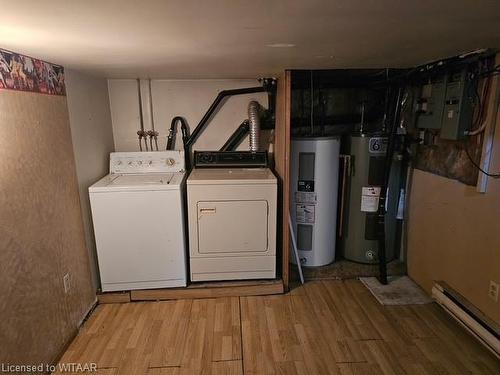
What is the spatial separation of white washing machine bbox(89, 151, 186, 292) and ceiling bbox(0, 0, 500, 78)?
87cm

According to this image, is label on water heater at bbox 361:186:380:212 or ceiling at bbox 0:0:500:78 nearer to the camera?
ceiling at bbox 0:0:500:78

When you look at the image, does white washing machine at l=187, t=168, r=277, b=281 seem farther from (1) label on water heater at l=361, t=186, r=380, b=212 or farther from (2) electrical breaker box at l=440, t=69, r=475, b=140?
(2) electrical breaker box at l=440, t=69, r=475, b=140

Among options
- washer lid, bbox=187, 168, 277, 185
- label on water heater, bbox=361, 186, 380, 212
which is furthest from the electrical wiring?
washer lid, bbox=187, 168, 277, 185

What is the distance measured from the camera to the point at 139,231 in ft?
7.63

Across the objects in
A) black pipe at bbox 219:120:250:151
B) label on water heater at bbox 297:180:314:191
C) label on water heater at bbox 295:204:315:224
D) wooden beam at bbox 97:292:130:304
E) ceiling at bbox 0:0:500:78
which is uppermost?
→ ceiling at bbox 0:0:500:78

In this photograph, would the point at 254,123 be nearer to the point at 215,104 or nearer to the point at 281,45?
the point at 215,104

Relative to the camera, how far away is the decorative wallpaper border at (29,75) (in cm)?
149

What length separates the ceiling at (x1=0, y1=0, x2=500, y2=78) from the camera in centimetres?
92

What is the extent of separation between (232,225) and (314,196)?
0.79m

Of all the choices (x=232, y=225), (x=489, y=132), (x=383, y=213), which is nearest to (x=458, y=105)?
(x=489, y=132)

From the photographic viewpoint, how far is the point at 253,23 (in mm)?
1090

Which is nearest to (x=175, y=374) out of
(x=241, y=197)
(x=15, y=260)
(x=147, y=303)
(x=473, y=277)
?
(x=147, y=303)

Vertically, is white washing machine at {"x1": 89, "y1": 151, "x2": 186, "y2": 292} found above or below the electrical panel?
below

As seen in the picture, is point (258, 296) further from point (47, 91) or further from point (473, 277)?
point (47, 91)
